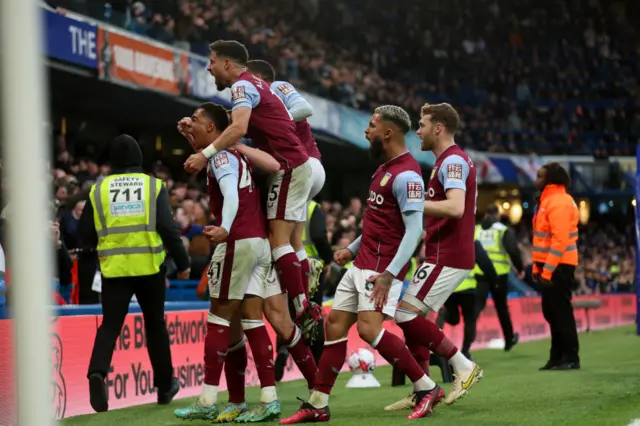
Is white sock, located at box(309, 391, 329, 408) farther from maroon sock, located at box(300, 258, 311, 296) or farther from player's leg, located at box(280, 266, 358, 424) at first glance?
maroon sock, located at box(300, 258, 311, 296)

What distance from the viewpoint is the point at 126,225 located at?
24.8 feet

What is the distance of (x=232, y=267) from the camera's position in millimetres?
6445

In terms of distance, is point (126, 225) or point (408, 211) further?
point (126, 225)

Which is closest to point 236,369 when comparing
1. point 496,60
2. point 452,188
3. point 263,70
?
point 452,188

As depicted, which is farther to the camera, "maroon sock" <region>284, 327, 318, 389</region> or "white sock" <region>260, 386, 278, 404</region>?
"maroon sock" <region>284, 327, 318, 389</region>

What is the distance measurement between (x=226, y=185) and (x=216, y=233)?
0.37 metres

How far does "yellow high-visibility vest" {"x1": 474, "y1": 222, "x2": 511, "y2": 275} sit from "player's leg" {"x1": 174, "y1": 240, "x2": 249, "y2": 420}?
8.34m

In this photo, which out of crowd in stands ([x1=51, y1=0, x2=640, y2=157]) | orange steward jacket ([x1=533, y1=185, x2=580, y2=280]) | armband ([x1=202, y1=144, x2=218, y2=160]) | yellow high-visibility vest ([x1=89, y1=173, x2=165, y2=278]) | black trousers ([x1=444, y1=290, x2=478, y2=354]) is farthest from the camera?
crowd in stands ([x1=51, y1=0, x2=640, y2=157])

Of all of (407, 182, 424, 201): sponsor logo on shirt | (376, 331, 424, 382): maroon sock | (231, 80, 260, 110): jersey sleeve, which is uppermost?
(231, 80, 260, 110): jersey sleeve

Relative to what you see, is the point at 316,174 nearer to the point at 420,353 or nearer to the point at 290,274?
the point at 290,274

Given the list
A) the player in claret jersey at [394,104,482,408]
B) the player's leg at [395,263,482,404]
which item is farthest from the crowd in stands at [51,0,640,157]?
the player's leg at [395,263,482,404]

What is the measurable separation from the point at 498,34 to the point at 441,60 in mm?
3713

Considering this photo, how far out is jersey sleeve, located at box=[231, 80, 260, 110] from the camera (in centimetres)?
650

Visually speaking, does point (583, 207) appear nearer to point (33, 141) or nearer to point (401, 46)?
point (401, 46)
